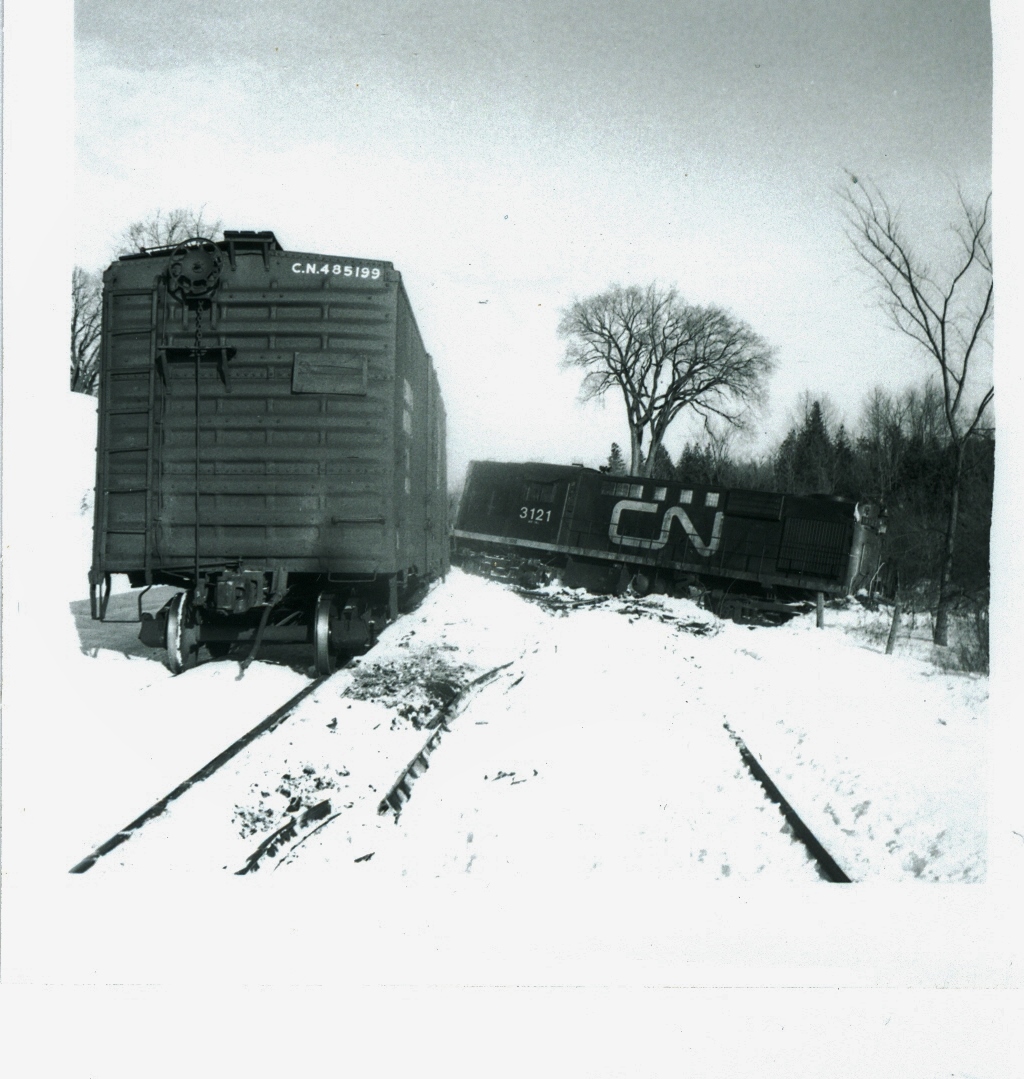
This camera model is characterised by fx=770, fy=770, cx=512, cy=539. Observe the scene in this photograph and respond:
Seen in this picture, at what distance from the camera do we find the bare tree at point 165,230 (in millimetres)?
5156

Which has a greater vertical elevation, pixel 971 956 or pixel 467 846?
pixel 467 846

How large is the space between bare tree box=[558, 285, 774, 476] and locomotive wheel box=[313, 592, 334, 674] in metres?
3.37

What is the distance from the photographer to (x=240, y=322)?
6629mm

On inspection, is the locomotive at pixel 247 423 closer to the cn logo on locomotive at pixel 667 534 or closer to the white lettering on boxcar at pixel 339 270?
the white lettering on boxcar at pixel 339 270

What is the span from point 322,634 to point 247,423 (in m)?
2.06

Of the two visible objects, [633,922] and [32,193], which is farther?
[32,193]

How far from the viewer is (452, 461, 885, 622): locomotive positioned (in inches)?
453

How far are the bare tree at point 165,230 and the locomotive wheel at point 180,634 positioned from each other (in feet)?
10.4

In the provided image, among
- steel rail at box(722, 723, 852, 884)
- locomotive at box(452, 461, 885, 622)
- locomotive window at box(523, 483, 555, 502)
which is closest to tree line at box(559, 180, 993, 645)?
steel rail at box(722, 723, 852, 884)

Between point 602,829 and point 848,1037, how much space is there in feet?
4.66

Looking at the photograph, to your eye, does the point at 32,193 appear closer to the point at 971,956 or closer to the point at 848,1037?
the point at 848,1037

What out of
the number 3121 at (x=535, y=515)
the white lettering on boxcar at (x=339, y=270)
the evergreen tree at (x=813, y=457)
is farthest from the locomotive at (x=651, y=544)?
the white lettering on boxcar at (x=339, y=270)

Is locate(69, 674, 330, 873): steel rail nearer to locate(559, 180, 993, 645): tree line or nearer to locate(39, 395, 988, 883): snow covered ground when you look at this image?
locate(39, 395, 988, 883): snow covered ground

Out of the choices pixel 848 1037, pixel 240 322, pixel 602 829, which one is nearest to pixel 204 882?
pixel 602 829
